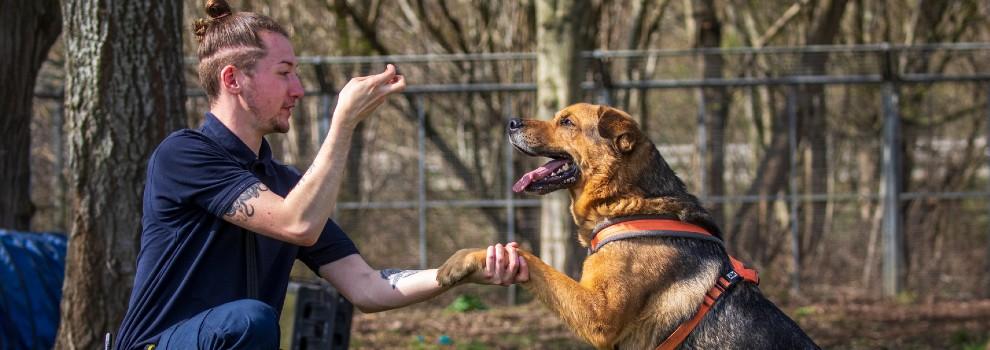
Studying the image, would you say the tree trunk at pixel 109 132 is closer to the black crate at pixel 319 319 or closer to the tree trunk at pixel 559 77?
the black crate at pixel 319 319

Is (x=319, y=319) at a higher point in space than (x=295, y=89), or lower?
lower

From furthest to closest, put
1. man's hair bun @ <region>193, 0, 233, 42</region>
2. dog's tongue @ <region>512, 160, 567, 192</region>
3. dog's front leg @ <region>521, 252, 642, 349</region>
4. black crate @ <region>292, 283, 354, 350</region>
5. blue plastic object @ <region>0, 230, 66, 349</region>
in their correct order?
blue plastic object @ <region>0, 230, 66, 349</region> < black crate @ <region>292, 283, 354, 350</region> < dog's tongue @ <region>512, 160, 567, 192</region> < dog's front leg @ <region>521, 252, 642, 349</region> < man's hair bun @ <region>193, 0, 233, 42</region>

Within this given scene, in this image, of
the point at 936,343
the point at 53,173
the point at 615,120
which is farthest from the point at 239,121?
the point at 53,173

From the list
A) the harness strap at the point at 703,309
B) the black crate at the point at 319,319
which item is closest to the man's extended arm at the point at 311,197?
the harness strap at the point at 703,309

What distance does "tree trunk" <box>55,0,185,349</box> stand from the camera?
498 cm

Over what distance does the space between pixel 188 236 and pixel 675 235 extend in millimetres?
1869

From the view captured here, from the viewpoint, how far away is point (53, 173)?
11266mm

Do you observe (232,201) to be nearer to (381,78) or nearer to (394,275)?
(381,78)

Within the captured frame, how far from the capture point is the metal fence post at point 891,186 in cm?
1077

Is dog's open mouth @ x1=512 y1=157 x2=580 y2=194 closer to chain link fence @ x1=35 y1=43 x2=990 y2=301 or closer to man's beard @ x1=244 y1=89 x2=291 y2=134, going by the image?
man's beard @ x1=244 y1=89 x2=291 y2=134

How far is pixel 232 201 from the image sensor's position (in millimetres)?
3098

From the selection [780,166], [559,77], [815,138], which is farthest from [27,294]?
[815,138]

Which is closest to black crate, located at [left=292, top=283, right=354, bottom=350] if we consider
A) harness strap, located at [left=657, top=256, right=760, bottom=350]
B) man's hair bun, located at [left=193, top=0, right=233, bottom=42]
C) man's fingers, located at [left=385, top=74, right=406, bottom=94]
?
harness strap, located at [left=657, top=256, right=760, bottom=350]

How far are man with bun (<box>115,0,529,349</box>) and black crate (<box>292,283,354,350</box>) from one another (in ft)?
6.91
